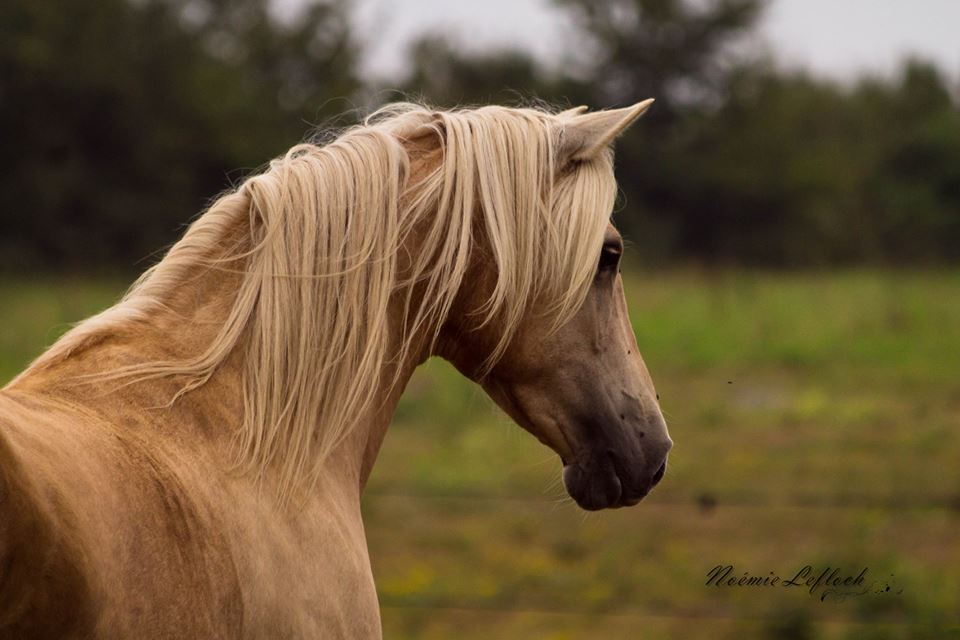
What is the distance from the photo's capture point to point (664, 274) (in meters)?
16.3

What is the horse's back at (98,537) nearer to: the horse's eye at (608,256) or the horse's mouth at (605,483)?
the horse's mouth at (605,483)

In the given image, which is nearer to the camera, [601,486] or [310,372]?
[310,372]

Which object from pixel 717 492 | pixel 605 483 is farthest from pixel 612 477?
pixel 717 492

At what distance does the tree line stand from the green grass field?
4.33m

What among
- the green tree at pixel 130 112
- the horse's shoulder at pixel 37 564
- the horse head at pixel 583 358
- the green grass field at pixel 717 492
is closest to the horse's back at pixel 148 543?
the horse's shoulder at pixel 37 564

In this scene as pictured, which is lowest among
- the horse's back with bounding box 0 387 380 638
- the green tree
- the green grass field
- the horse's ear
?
the green grass field

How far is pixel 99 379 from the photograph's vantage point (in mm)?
1879

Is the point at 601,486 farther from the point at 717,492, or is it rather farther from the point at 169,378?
the point at 717,492

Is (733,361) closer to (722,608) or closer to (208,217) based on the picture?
(722,608)

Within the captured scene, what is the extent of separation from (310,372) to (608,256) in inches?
27.2

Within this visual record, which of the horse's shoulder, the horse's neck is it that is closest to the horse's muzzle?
the horse's neck

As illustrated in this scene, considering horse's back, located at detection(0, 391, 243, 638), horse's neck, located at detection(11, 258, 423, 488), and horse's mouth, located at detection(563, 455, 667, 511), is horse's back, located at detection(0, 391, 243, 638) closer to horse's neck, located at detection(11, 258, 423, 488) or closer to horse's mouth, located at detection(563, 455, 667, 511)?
horse's neck, located at detection(11, 258, 423, 488)

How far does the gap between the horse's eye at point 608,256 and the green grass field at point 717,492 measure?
53 centimetres

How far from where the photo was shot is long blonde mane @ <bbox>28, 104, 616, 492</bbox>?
2053mm
